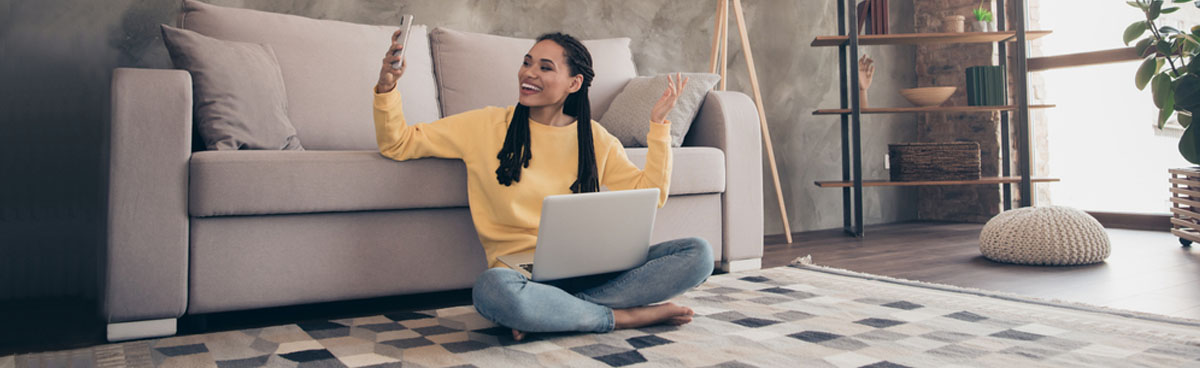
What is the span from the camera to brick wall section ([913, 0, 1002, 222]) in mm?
3936

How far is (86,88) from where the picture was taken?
2.22 metres

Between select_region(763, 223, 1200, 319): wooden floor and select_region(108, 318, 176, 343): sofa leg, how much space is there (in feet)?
5.92

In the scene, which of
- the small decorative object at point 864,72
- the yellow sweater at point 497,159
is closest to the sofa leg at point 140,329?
the yellow sweater at point 497,159

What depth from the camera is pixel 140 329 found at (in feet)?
5.00

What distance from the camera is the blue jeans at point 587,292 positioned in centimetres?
138

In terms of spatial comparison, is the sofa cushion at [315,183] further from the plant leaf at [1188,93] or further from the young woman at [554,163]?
the plant leaf at [1188,93]

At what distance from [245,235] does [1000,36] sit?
130 inches

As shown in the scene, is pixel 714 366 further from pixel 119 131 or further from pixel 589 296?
pixel 119 131

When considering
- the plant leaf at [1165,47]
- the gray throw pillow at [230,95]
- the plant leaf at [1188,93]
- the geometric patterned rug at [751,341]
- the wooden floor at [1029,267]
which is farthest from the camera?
the plant leaf at [1165,47]

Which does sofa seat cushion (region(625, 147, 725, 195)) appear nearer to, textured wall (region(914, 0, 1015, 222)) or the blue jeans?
the blue jeans

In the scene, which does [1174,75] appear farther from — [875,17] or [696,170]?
[696,170]

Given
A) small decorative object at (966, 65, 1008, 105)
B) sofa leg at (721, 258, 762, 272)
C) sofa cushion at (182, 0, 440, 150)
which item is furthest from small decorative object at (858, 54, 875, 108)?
sofa cushion at (182, 0, 440, 150)

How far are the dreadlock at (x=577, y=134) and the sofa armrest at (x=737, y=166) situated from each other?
77 centimetres

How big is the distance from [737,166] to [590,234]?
1.05m
